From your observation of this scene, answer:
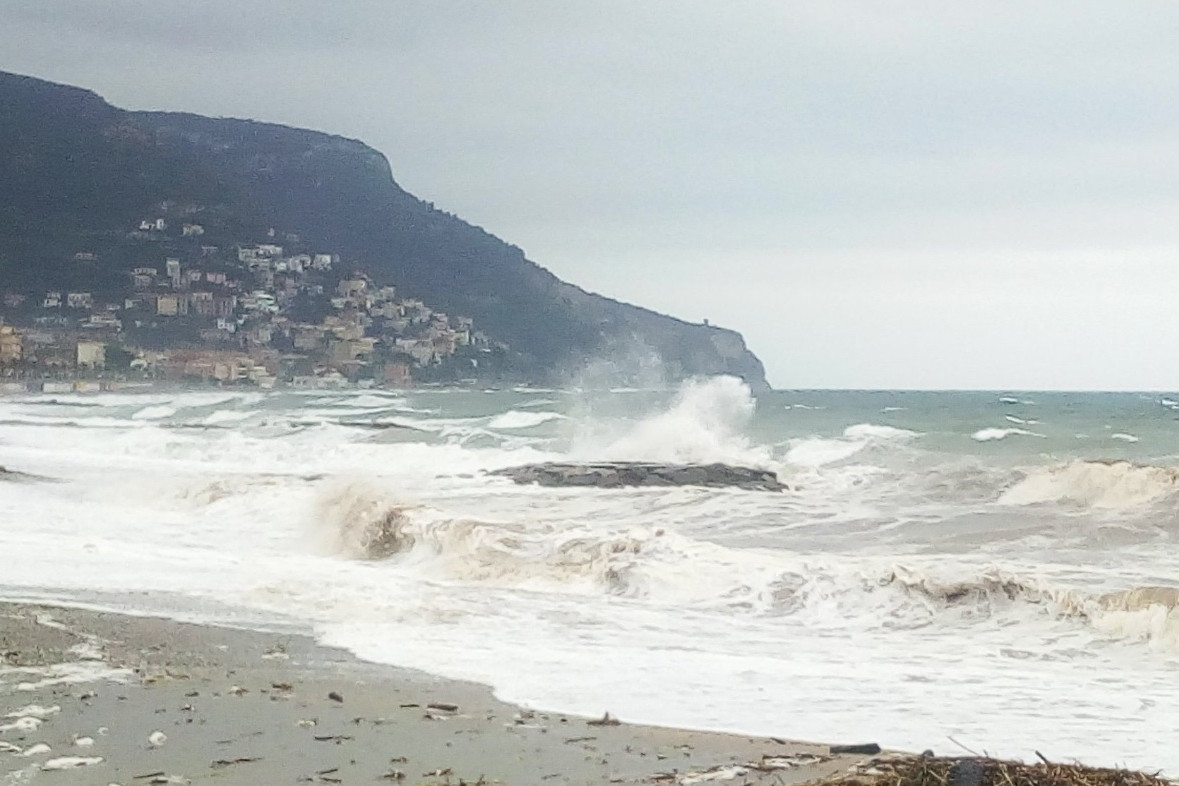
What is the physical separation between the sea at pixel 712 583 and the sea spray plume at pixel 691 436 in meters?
0.82

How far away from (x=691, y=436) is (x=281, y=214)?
225ft

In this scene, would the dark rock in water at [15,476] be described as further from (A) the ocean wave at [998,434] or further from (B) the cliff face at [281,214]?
(B) the cliff face at [281,214]

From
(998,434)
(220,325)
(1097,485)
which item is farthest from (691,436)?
(220,325)

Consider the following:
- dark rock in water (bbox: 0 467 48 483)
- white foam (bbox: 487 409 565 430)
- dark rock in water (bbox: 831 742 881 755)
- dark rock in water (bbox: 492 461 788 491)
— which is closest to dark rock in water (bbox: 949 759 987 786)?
dark rock in water (bbox: 831 742 881 755)

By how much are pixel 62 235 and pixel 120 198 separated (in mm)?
7475

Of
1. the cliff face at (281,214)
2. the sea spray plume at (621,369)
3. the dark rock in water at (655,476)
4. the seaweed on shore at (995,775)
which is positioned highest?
the cliff face at (281,214)

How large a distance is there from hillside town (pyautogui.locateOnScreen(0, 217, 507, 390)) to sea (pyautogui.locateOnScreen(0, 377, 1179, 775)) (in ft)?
138

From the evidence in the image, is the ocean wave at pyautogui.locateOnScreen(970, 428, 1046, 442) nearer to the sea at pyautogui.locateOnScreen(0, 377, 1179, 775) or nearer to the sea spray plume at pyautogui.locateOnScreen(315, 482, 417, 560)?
the sea at pyautogui.locateOnScreen(0, 377, 1179, 775)

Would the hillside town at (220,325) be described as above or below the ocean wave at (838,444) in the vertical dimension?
above

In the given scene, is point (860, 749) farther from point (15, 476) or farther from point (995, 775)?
point (15, 476)

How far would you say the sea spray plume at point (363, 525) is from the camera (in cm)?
1501

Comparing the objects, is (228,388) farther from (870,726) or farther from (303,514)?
(870,726)

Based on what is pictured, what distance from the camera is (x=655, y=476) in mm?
23109

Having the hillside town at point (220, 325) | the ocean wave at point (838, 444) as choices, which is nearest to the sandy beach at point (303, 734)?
the ocean wave at point (838, 444)
